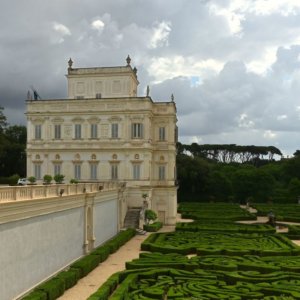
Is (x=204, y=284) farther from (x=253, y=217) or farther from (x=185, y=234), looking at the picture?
(x=253, y=217)

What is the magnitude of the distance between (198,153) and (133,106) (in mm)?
81934

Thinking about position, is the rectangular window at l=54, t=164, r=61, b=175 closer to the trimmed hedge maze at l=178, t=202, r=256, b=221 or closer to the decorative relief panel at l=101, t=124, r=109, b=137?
the decorative relief panel at l=101, t=124, r=109, b=137

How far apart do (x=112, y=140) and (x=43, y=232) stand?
25820 millimetres

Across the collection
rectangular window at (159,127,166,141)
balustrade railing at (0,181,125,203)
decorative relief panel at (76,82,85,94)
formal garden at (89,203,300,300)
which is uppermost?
decorative relief panel at (76,82,85,94)

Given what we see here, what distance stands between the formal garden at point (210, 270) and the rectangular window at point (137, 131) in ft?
38.2

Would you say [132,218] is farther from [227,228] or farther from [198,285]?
[198,285]

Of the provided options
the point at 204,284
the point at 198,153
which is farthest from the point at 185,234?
the point at 198,153

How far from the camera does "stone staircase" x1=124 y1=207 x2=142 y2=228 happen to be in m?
43.2

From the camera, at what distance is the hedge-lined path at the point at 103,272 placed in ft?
66.8

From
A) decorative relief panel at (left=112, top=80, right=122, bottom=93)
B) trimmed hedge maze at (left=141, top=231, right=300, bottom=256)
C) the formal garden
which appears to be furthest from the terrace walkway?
decorative relief panel at (left=112, top=80, right=122, bottom=93)

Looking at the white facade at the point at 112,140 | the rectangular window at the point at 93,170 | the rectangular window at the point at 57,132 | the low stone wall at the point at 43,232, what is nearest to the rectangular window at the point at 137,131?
the white facade at the point at 112,140

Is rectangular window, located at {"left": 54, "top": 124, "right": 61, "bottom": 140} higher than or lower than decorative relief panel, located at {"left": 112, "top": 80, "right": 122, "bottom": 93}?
lower

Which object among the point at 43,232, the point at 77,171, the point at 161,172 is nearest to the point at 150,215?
the point at 161,172

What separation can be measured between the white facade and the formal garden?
1017 centimetres
